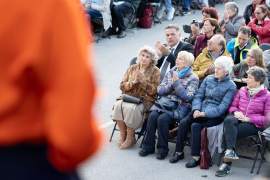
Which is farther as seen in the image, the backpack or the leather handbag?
the backpack

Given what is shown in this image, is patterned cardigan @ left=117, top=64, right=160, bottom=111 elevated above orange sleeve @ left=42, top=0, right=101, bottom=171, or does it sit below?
below

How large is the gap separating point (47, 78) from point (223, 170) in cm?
361

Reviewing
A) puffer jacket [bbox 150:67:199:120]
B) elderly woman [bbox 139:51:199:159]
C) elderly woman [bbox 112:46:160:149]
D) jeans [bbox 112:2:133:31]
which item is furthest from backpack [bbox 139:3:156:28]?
puffer jacket [bbox 150:67:199:120]

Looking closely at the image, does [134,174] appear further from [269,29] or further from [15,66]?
[269,29]

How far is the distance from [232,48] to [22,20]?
5.62m

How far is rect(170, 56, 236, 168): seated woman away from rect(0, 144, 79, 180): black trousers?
346 cm

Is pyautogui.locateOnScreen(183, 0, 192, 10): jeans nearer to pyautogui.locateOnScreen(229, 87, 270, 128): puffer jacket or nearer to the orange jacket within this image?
pyautogui.locateOnScreen(229, 87, 270, 128): puffer jacket

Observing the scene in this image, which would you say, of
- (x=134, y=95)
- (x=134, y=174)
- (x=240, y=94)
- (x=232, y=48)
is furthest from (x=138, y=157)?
(x=232, y=48)

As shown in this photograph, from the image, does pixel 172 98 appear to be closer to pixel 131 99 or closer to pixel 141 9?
pixel 131 99

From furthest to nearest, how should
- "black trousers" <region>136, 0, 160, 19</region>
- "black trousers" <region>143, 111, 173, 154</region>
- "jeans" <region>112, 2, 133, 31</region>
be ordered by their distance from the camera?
"black trousers" <region>136, 0, 160, 19</region>
"jeans" <region>112, 2, 133, 31</region>
"black trousers" <region>143, 111, 173, 154</region>

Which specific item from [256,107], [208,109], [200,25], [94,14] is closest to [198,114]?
[208,109]

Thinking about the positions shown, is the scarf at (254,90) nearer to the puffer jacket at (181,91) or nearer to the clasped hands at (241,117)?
the clasped hands at (241,117)

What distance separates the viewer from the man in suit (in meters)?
5.20

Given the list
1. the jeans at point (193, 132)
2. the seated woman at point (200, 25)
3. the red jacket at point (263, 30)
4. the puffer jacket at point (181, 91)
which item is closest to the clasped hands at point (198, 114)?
the jeans at point (193, 132)
